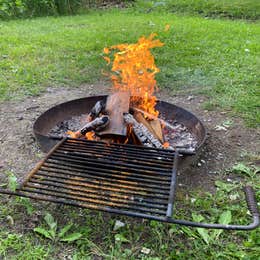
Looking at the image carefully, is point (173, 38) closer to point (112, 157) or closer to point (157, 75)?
point (157, 75)

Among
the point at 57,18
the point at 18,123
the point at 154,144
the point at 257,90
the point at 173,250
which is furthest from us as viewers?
the point at 57,18

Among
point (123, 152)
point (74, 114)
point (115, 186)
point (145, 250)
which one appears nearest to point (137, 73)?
point (74, 114)

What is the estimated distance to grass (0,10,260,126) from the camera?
13.9 ft

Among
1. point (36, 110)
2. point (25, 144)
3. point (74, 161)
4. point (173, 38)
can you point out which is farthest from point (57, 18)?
point (74, 161)

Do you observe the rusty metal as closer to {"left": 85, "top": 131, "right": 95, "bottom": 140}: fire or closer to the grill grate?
the grill grate

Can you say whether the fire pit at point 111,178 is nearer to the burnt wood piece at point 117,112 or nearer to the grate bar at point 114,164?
the grate bar at point 114,164

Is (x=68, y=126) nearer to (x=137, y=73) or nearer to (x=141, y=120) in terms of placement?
(x=141, y=120)

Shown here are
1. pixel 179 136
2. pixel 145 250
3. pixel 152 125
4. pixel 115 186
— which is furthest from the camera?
pixel 179 136

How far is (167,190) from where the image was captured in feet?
6.95

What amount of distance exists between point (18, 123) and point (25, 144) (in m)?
0.48

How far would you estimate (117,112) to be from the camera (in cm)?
293

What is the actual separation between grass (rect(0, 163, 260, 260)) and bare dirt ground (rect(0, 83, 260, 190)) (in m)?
0.33

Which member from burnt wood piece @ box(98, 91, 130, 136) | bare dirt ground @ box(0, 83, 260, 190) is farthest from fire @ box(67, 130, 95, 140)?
bare dirt ground @ box(0, 83, 260, 190)

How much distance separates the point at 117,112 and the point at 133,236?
121 cm
